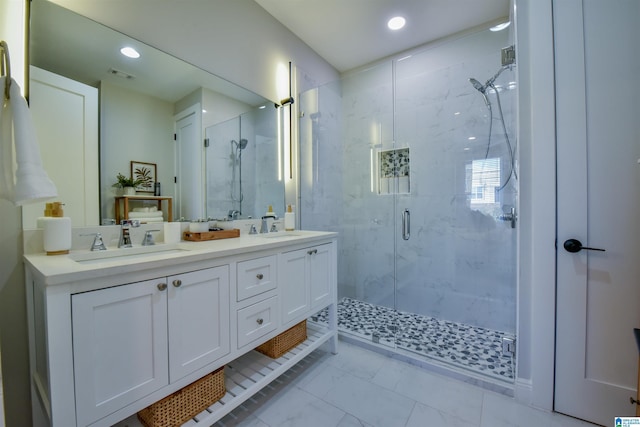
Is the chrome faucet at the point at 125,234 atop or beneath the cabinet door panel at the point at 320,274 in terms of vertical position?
atop

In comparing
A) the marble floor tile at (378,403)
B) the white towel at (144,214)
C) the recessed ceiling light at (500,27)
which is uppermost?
the recessed ceiling light at (500,27)

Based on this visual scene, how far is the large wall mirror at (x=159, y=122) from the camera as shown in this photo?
1.22 metres

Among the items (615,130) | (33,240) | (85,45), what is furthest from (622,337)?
(85,45)

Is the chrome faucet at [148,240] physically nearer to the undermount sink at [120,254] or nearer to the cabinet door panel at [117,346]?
the undermount sink at [120,254]

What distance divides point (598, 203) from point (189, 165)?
2255mm

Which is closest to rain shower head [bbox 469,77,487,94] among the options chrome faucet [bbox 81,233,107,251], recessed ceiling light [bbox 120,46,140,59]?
recessed ceiling light [bbox 120,46,140,59]

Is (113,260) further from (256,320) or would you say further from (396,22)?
(396,22)

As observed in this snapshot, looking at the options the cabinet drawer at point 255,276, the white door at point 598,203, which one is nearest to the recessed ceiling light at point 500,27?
the white door at point 598,203

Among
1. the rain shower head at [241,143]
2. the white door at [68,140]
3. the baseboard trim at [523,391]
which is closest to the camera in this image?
the white door at [68,140]

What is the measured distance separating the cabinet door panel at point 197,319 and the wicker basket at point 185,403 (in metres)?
0.17

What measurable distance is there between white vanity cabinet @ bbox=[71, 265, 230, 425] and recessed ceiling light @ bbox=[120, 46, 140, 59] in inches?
48.6

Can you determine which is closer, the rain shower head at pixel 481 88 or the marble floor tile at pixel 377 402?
the marble floor tile at pixel 377 402

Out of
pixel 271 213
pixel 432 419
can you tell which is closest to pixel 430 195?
pixel 271 213

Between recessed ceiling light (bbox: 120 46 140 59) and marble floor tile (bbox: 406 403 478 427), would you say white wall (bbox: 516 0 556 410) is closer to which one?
marble floor tile (bbox: 406 403 478 427)
